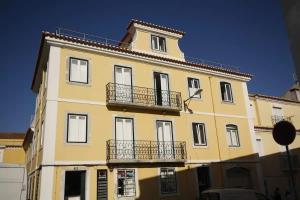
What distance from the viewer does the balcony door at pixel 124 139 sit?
647 inches

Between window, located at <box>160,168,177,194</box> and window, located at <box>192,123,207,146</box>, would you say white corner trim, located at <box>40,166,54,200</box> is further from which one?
window, located at <box>192,123,207,146</box>

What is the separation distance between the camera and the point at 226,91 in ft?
74.6

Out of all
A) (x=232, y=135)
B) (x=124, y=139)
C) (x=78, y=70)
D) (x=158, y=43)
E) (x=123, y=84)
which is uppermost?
(x=158, y=43)

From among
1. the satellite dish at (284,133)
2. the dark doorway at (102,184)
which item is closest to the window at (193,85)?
the dark doorway at (102,184)

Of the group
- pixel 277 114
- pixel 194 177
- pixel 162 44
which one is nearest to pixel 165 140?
pixel 194 177

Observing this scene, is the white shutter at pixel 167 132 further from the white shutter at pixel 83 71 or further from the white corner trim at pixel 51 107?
the white corner trim at pixel 51 107

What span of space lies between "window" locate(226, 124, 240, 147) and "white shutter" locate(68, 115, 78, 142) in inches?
447

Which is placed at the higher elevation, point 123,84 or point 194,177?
point 123,84

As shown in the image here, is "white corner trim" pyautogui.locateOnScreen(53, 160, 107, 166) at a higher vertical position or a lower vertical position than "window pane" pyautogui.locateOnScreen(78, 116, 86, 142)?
lower

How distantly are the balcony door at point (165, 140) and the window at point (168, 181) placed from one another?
0.87 m

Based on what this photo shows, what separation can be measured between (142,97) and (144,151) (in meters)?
3.37

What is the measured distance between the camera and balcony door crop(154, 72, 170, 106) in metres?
19.1

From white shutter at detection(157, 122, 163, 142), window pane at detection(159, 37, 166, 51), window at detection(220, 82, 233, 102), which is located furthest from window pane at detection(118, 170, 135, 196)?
window at detection(220, 82, 233, 102)

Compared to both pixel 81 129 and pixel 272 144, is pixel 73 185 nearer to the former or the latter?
pixel 81 129
